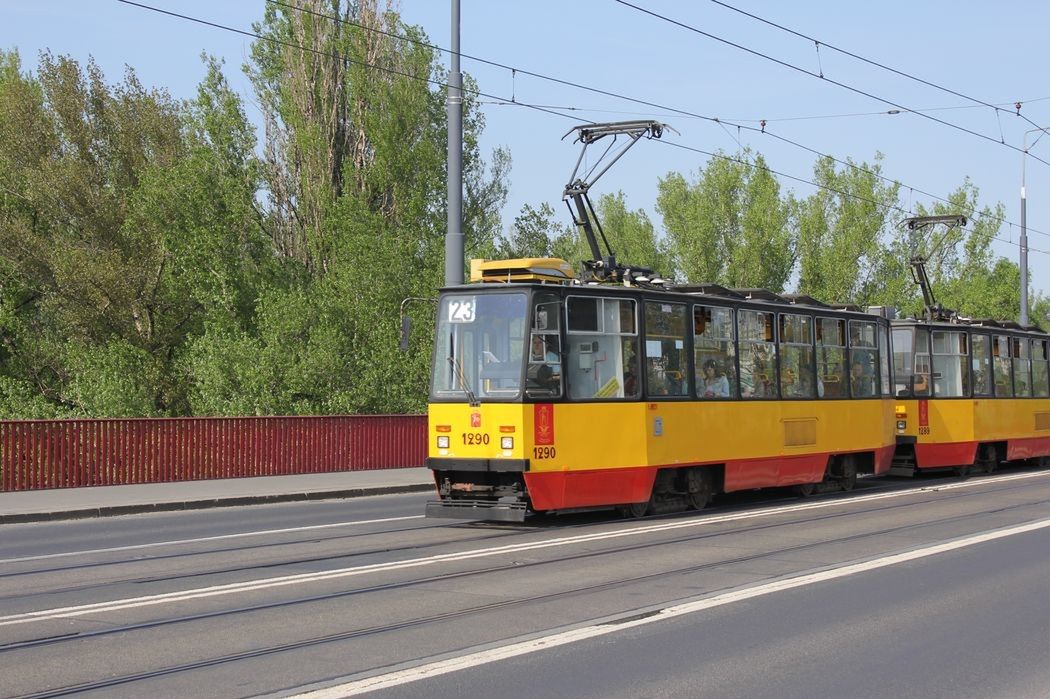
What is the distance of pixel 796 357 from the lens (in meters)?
19.7

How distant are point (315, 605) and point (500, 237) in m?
35.5

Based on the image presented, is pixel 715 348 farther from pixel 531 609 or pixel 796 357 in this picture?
pixel 531 609

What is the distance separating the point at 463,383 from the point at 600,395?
1709 mm


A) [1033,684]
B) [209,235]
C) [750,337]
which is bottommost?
[1033,684]

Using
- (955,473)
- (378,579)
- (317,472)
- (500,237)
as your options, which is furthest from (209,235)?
(378,579)

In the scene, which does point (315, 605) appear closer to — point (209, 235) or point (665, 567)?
point (665, 567)

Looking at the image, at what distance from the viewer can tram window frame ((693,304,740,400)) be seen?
17.3 meters

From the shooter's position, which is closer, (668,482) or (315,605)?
(315,605)

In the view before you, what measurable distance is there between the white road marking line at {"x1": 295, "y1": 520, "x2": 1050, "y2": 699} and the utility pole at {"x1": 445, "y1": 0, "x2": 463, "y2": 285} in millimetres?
10605

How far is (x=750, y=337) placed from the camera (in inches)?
730

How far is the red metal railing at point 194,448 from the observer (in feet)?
69.3

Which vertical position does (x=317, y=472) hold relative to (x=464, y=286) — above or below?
below

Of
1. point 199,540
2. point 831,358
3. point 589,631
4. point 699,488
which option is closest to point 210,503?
point 199,540

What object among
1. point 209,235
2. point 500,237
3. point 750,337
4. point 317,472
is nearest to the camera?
point 750,337
